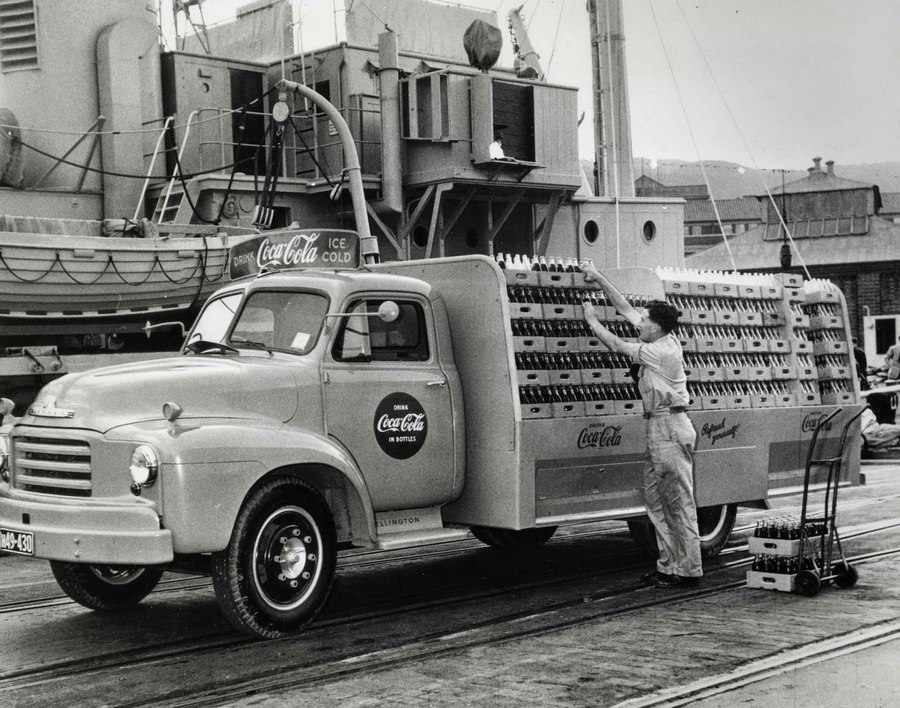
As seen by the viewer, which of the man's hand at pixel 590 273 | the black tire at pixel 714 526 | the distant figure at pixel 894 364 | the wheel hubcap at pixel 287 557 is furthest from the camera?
the distant figure at pixel 894 364

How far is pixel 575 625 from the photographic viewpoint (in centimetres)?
784

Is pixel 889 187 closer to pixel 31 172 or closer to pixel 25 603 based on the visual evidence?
pixel 31 172

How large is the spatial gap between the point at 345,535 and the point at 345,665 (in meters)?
1.53

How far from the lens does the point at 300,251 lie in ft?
38.0

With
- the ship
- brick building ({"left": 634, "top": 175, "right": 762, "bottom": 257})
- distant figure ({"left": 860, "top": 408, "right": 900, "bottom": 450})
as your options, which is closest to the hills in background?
brick building ({"left": 634, "top": 175, "right": 762, "bottom": 257})

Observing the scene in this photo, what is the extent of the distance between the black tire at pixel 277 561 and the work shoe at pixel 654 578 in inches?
106

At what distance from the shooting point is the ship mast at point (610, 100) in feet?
98.6

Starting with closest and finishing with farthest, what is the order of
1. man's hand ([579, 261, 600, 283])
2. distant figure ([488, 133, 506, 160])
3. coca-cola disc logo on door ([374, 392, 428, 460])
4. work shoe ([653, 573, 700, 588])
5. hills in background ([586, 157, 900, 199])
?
coca-cola disc logo on door ([374, 392, 428, 460]) → work shoe ([653, 573, 700, 588]) → man's hand ([579, 261, 600, 283]) → distant figure ([488, 133, 506, 160]) → hills in background ([586, 157, 900, 199])

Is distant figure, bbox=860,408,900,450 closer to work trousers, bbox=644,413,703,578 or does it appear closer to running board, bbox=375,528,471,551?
work trousers, bbox=644,413,703,578

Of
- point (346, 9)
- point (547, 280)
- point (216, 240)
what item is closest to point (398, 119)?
point (346, 9)

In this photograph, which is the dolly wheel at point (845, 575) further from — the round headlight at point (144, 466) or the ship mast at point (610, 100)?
the ship mast at point (610, 100)

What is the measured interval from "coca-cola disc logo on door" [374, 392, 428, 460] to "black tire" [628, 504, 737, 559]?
8.73ft

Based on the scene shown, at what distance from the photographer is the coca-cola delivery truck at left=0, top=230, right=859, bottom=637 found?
724 centimetres

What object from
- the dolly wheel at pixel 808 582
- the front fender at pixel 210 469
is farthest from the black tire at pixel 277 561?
the dolly wheel at pixel 808 582
